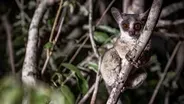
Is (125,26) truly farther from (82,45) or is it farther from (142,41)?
(142,41)

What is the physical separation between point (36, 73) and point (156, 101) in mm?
1723

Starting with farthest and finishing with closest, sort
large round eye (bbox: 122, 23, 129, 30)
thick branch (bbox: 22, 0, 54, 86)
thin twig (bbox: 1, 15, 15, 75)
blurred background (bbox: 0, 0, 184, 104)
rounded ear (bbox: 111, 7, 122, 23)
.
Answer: thin twig (bbox: 1, 15, 15, 75) → blurred background (bbox: 0, 0, 184, 104) → rounded ear (bbox: 111, 7, 122, 23) → large round eye (bbox: 122, 23, 129, 30) → thick branch (bbox: 22, 0, 54, 86)

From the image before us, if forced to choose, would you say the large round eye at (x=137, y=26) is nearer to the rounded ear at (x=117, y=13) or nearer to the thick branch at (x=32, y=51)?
the rounded ear at (x=117, y=13)

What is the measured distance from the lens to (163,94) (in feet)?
13.5

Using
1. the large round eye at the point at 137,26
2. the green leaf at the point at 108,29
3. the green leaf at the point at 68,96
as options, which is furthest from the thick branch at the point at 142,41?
the green leaf at the point at 108,29

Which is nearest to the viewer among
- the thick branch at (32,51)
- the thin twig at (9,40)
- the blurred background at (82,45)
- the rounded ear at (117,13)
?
the thick branch at (32,51)

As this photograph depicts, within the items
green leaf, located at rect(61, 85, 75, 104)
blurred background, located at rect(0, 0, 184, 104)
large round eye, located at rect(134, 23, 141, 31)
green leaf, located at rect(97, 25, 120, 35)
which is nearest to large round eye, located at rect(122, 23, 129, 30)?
large round eye, located at rect(134, 23, 141, 31)

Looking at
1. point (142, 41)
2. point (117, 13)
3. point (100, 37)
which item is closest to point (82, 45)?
point (100, 37)

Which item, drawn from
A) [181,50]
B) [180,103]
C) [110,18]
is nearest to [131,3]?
[110,18]

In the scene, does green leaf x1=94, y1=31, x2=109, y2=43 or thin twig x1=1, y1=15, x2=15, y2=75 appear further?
thin twig x1=1, y1=15, x2=15, y2=75

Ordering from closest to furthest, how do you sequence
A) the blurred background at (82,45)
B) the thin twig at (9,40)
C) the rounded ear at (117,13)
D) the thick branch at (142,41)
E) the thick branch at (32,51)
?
the thick branch at (142,41) → the thick branch at (32,51) → the rounded ear at (117,13) → the blurred background at (82,45) → the thin twig at (9,40)

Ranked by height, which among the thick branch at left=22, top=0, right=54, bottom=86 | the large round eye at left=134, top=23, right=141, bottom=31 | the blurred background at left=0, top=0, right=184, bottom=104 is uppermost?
the thick branch at left=22, top=0, right=54, bottom=86

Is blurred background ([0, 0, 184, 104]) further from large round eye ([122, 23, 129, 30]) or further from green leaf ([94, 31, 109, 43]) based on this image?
large round eye ([122, 23, 129, 30])

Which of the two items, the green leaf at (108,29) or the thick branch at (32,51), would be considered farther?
the green leaf at (108,29)
